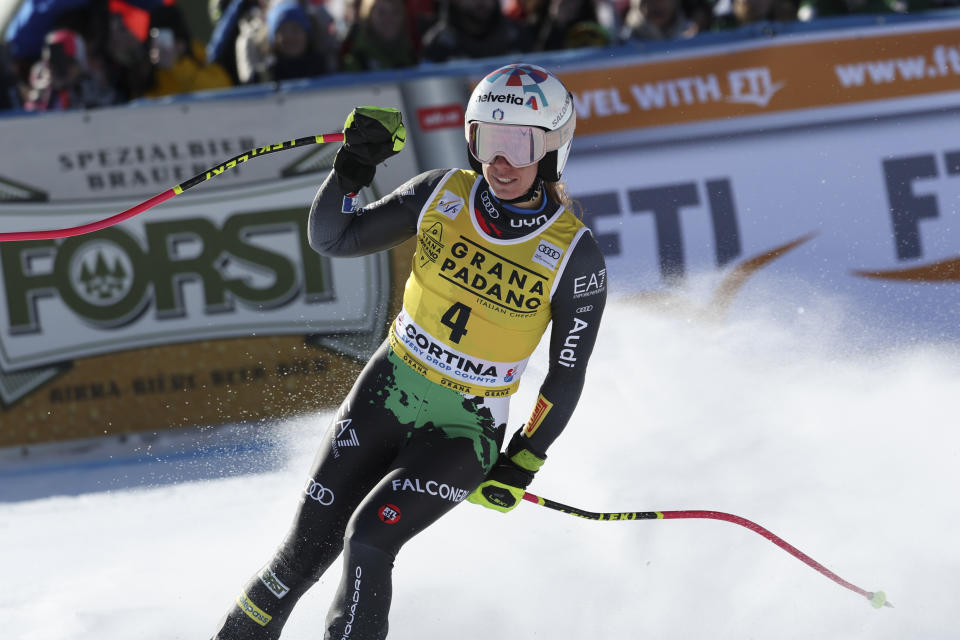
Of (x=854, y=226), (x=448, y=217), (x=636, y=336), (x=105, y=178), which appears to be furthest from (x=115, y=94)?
(x=854, y=226)

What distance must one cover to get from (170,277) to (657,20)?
3527mm

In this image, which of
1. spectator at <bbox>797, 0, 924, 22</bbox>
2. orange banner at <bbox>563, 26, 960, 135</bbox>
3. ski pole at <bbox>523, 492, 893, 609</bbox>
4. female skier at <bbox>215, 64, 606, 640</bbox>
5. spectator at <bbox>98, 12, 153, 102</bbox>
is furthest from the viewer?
spectator at <bbox>98, 12, 153, 102</bbox>

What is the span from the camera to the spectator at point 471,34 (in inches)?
291

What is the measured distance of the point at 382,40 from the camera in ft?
24.4

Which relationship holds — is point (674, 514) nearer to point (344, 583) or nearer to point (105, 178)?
point (344, 583)

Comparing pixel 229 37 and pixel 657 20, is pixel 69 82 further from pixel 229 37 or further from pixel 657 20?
pixel 657 20

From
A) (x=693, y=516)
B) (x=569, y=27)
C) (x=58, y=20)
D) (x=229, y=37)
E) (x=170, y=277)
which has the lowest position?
(x=693, y=516)

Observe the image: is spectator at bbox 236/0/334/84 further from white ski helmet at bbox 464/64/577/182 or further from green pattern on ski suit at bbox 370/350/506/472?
green pattern on ski suit at bbox 370/350/506/472

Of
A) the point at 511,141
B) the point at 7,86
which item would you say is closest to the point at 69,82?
the point at 7,86

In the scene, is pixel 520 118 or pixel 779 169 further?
pixel 779 169

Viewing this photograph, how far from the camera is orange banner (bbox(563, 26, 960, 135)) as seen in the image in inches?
260

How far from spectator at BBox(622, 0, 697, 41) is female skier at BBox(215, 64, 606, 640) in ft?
12.7

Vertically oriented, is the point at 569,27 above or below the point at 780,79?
above

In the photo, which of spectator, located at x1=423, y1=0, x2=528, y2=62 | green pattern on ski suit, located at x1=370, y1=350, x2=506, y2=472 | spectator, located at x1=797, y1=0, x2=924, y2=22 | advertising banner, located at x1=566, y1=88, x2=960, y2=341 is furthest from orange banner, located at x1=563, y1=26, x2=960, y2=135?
green pattern on ski suit, located at x1=370, y1=350, x2=506, y2=472
